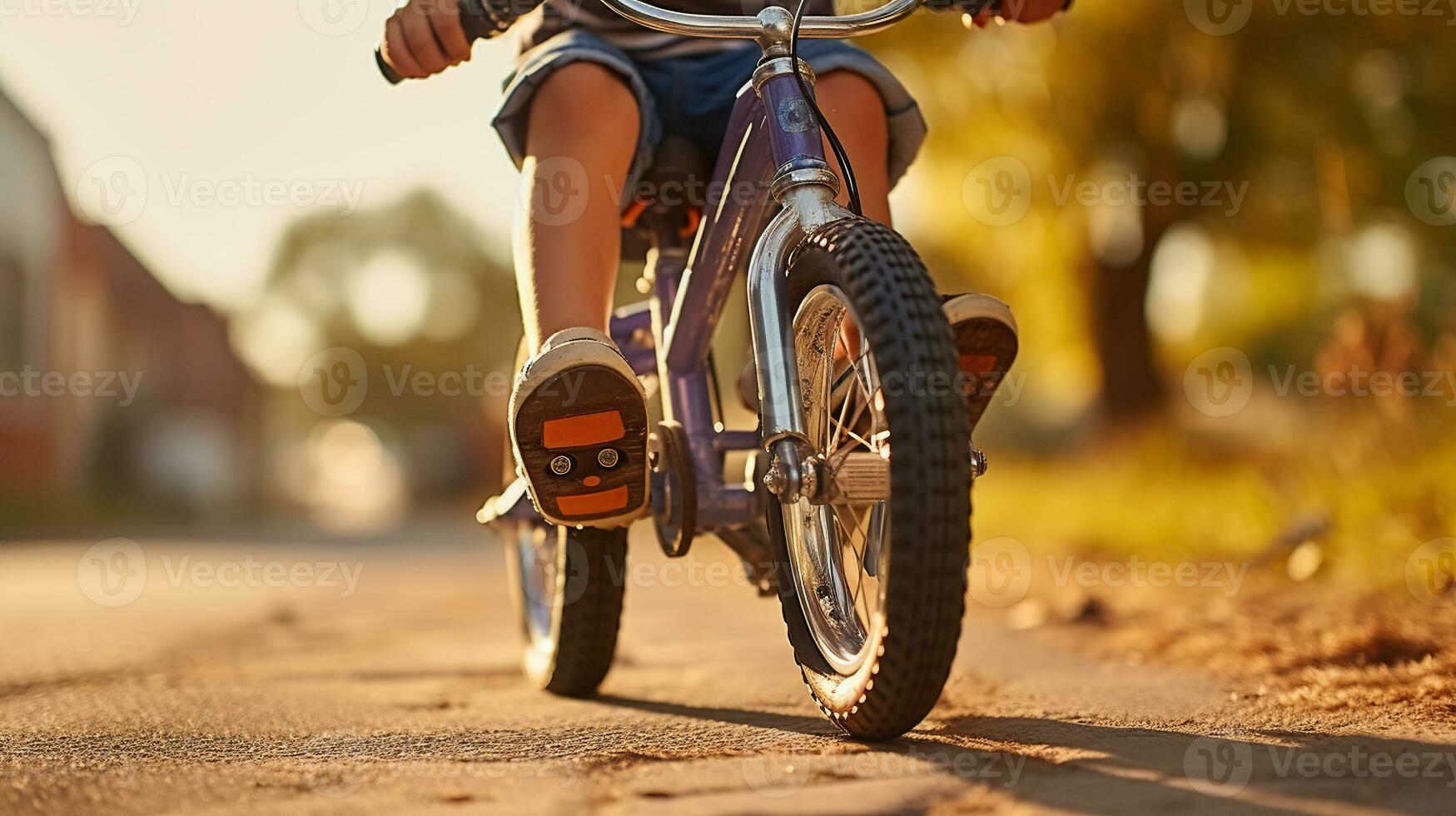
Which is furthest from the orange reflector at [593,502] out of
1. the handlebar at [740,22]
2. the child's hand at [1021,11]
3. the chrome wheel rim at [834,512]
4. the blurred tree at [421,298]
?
the blurred tree at [421,298]

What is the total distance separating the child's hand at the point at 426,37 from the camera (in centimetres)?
190

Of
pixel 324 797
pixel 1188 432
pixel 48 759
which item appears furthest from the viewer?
pixel 1188 432

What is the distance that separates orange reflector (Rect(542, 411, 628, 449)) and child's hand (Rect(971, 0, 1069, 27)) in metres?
0.92

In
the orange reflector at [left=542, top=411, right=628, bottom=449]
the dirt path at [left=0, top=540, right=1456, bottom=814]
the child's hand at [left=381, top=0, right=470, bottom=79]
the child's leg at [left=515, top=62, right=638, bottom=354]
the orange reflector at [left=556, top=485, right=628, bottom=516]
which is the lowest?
the dirt path at [left=0, top=540, right=1456, bottom=814]

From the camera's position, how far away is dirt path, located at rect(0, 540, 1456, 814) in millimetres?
1282

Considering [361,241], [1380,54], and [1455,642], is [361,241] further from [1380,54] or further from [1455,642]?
[1455,642]

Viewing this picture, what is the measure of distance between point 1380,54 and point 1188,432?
2405 mm

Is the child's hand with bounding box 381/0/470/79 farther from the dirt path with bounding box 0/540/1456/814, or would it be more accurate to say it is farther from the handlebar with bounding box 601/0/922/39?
the dirt path with bounding box 0/540/1456/814

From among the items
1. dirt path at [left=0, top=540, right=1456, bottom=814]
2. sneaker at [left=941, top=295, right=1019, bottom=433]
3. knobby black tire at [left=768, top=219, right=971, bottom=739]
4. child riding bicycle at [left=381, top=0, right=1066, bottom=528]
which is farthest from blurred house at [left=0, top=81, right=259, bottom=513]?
knobby black tire at [left=768, top=219, right=971, bottom=739]

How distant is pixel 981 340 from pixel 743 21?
579 mm

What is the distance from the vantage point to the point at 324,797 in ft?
4.34

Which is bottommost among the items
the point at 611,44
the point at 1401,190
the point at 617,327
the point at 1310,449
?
the point at 1310,449

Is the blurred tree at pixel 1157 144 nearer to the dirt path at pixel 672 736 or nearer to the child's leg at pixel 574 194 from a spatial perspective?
the dirt path at pixel 672 736

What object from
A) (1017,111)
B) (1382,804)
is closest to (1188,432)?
(1017,111)
